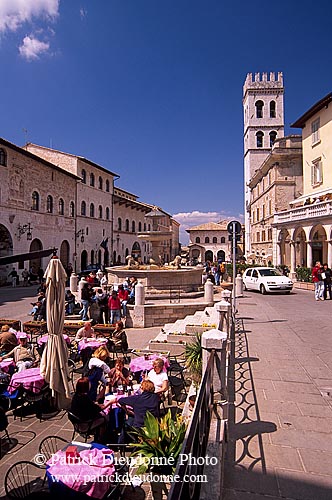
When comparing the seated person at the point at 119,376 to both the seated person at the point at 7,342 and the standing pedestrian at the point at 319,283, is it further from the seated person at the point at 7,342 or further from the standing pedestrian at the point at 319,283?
the standing pedestrian at the point at 319,283

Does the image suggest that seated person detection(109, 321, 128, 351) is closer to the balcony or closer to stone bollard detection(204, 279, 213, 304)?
stone bollard detection(204, 279, 213, 304)

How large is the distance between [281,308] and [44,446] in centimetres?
1230

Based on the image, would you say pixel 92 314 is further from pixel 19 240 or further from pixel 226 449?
pixel 19 240

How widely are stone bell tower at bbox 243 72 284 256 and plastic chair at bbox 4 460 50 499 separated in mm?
52614

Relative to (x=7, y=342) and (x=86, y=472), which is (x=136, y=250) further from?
(x=86, y=472)

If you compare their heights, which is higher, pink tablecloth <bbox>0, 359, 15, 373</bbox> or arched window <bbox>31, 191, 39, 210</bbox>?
arched window <bbox>31, 191, 39, 210</bbox>

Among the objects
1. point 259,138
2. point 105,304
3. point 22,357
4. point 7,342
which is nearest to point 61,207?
point 105,304

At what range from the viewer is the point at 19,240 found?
26547 mm

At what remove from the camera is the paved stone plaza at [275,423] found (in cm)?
354

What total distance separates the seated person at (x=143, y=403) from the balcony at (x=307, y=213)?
72.9 ft

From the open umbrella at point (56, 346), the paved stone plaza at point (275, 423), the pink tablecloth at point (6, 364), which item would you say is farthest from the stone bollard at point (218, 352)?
the pink tablecloth at point (6, 364)

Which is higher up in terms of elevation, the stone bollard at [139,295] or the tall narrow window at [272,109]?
the tall narrow window at [272,109]

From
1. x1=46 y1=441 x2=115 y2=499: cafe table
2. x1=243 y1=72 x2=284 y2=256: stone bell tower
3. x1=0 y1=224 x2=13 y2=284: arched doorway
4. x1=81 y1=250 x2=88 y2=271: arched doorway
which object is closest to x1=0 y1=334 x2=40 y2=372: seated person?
x1=46 y1=441 x2=115 y2=499: cafe table

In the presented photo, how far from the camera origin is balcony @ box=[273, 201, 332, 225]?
920 inches
